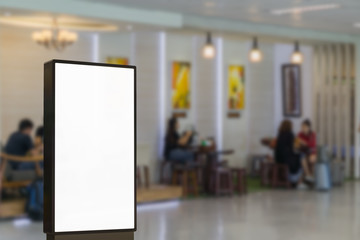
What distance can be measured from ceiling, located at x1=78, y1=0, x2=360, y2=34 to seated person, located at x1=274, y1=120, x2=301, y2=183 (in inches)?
88.0

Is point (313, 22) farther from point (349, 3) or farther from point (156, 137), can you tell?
point (156, 137)

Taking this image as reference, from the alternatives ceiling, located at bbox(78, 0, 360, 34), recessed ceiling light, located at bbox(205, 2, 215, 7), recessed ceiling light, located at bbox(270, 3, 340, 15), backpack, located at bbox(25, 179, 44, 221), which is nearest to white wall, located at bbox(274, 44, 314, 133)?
ceiling, located at bbox(78, 0, 360, 34)

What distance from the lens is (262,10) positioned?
10.9 meters

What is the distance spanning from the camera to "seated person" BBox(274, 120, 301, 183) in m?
13.4

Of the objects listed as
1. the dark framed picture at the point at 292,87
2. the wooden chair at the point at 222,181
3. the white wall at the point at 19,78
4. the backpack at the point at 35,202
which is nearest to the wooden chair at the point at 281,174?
the wooden chair at the point at 222,181

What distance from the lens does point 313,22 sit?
12.5 metres

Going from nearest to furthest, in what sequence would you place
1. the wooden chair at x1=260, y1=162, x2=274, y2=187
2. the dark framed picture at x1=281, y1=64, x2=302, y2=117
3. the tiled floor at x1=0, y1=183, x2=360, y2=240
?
the tiled floor at x1=0, y1=183, x2=360, y2=240 < the wooden chair at x1=260, y1=162, x2=274, y2=187 < the dark framed picture at x1=281, y1=64, x2=302, y2=117

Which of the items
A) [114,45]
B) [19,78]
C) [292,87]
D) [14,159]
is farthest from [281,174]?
[14,159]

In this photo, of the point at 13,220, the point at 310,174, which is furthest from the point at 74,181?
the point at 310,174

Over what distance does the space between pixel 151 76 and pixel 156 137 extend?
1351 millimetres

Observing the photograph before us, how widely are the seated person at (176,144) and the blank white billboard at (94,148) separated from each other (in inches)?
365

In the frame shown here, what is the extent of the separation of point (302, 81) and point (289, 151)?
3.58 meters

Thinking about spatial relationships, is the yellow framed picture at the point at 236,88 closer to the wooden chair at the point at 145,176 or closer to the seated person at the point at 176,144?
the seated person at the point at 176,144

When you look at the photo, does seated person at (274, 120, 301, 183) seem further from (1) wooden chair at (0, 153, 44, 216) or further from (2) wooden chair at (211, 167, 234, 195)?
(1) wooden chair at (0, 153, 44, 216)
